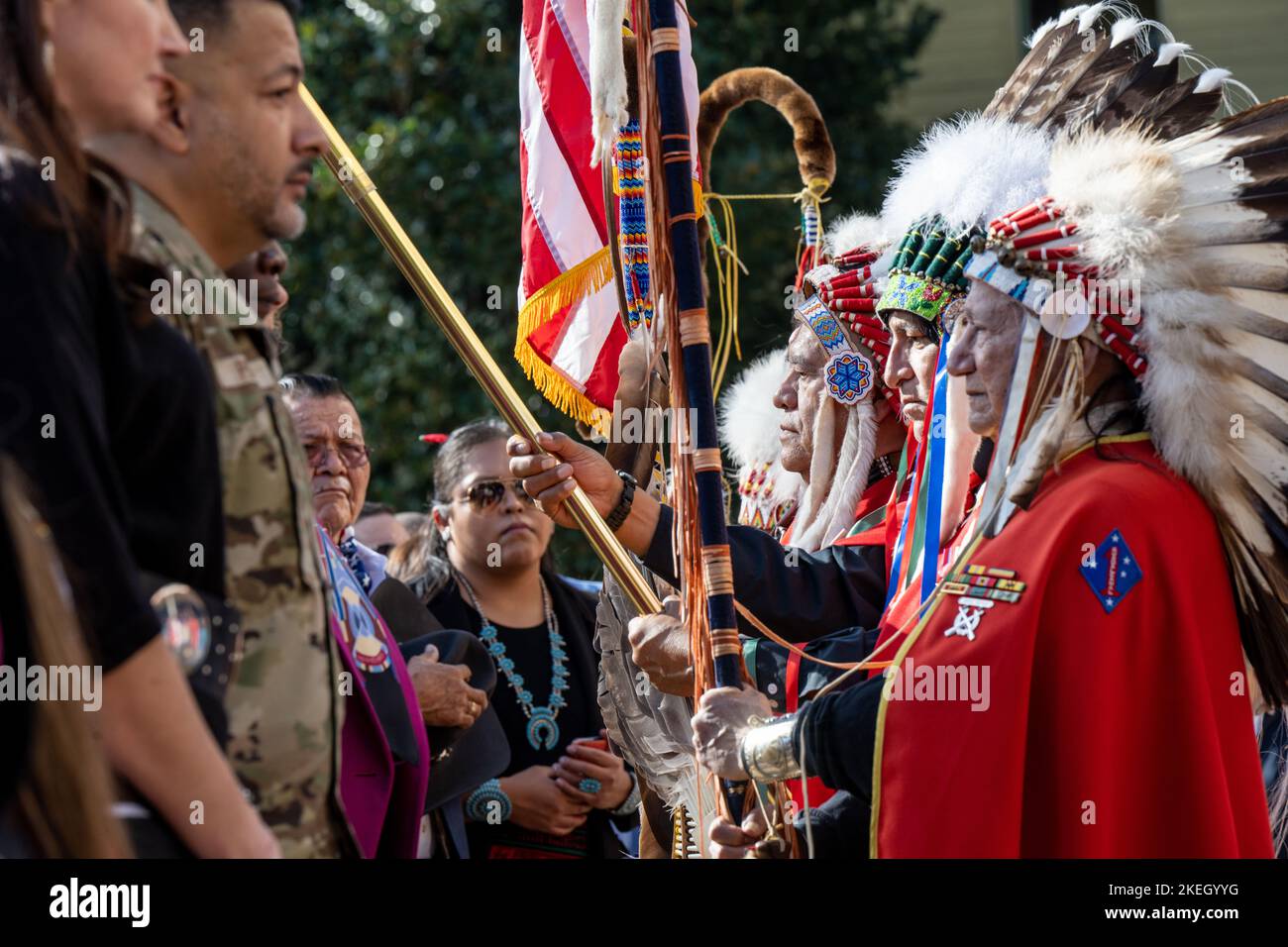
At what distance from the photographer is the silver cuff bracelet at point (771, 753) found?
2852 mm

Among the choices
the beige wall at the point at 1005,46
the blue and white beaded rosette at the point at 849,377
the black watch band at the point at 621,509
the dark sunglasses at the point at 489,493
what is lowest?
the black watch band at the point at 621,509

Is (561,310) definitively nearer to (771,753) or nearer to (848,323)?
(848,323)

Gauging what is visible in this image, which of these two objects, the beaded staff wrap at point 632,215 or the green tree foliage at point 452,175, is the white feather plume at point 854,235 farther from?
the green tree foliage at point 452,175

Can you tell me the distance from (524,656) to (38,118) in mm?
3103

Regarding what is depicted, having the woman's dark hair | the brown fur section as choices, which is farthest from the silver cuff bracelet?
the brown fur section

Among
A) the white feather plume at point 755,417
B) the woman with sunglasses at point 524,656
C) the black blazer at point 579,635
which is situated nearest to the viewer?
the woman with sunglasses at point 524,656

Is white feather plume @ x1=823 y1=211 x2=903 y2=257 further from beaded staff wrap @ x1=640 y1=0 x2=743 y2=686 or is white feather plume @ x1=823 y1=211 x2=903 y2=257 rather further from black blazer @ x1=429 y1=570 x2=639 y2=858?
A: black blazer @ x1=429 y1=570 x2=639 y2=858

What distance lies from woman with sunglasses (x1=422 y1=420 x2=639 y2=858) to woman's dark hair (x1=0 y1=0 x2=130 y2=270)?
2677mm

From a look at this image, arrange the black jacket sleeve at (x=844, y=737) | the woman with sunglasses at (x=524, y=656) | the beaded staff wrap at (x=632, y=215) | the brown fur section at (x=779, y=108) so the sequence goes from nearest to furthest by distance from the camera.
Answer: the black jacket sleeve at (x=844, y=737) < the beaded staff wrap at (x=632, y=215) < the woman with sunglasses at (x=524, y=656) < the brown fur section at (x=779, y=108)

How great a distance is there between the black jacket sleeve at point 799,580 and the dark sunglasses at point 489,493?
3.58ft

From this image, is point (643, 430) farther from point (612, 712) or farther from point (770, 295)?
point (770, 295)

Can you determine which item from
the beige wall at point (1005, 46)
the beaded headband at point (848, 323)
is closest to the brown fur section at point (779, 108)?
the beaded headband at point (848, 323)

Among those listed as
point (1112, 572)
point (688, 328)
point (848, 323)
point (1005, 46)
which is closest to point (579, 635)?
point (848, 323)

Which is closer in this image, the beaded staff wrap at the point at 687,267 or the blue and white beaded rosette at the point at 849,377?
the beaded staff wrap at the point at 687,267
